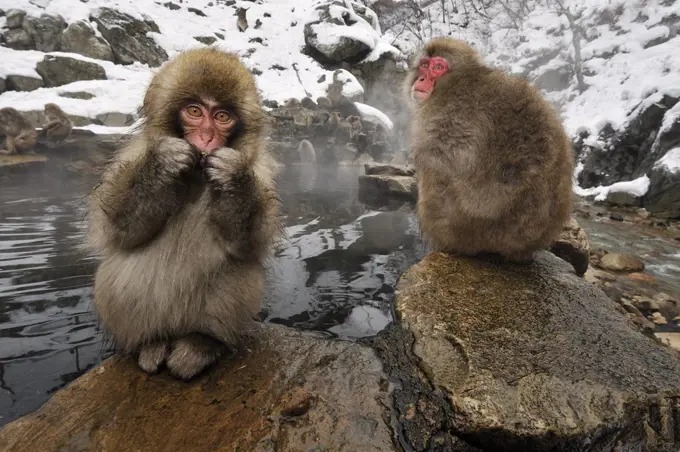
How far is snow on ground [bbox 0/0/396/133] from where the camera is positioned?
10.0 meters

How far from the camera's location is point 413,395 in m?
1.41

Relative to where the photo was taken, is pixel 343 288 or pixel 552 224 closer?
pixel 552 224

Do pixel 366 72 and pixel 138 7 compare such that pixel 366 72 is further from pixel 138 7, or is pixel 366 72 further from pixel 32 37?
pixel 32 37

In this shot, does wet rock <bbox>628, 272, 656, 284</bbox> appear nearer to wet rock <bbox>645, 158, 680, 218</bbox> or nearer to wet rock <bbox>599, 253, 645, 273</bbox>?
wet rock <bbox>599, 253, 645, 273</bbox>

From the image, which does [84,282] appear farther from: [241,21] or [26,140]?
[241,21]

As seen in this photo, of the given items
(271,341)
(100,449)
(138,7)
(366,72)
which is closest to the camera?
(100,449)

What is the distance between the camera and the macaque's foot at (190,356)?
139 cm

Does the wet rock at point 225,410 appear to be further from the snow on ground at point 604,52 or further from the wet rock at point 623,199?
the wet rock at point 623,199

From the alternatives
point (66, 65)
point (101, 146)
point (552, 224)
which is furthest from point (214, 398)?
point (66, 65)

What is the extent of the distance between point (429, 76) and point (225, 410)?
217 cm

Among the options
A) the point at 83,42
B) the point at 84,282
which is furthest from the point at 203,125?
the point at 83,42

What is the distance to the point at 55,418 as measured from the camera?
1271 mm

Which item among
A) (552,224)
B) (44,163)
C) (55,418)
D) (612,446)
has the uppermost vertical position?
(552,224)

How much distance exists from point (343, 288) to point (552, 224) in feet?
4.20
